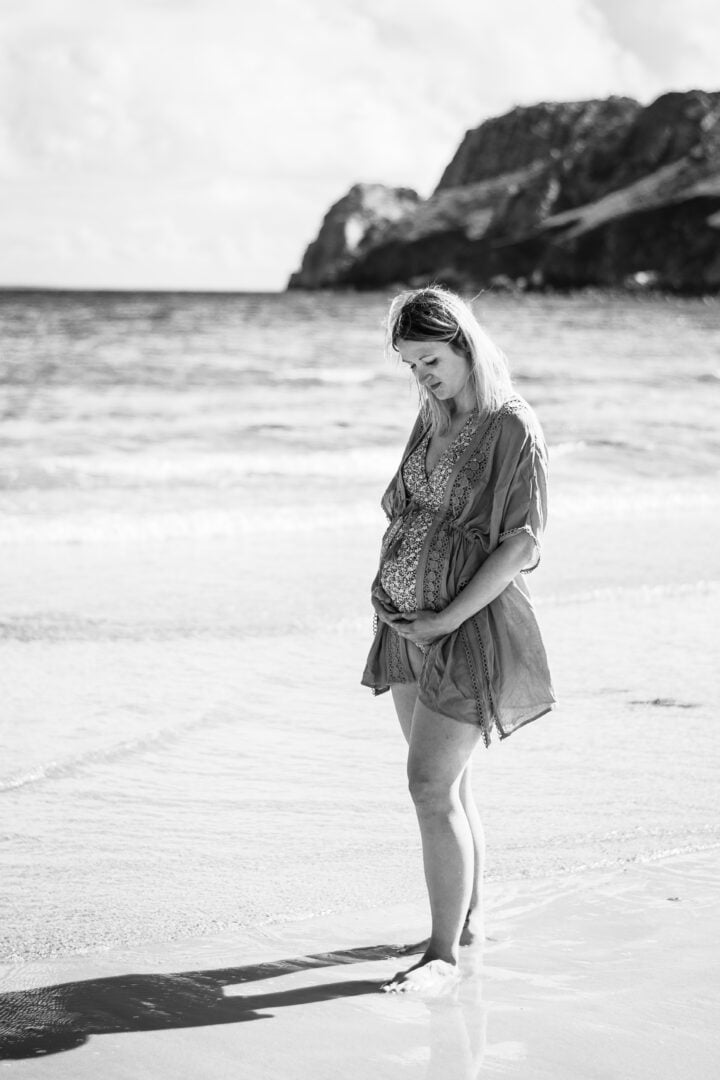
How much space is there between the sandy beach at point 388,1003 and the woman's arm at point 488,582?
84 centimetres

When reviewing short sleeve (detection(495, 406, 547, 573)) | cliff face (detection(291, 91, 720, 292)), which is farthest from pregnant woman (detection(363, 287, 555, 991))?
cliff face (detection(291, 91, 720, 292))

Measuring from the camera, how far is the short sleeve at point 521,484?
8.93ft

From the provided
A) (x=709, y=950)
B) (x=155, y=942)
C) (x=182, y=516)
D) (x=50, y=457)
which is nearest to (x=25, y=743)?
(x=155, y=942)

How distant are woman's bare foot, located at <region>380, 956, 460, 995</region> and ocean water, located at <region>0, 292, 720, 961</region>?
487 mm

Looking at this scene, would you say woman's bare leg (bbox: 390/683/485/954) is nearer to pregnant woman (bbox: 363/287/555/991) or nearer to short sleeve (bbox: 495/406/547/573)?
pregnant woman (bbox: 363/287/555/991)

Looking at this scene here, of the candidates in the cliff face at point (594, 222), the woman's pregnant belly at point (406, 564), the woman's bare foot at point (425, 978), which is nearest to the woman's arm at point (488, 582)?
the woman's pregnant belly at point (406, 564)

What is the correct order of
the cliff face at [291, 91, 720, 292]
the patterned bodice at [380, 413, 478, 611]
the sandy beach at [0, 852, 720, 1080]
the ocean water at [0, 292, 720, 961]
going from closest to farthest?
the sandy beach at [0, 852, 720, 1080] < the patterned bodice at [380, 413, 478, 611] < the ocean water at [0, 292, 720, 961] < the cliff face at [291, 91, 720, 292]

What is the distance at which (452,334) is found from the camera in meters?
2.73

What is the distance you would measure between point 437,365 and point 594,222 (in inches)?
5225

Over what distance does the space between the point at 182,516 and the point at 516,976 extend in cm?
685

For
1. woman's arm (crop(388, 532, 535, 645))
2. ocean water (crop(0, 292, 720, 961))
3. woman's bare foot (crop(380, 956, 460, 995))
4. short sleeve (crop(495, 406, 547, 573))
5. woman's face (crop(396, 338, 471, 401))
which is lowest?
woman's bare foot (crop(380, 956, 460, 995))

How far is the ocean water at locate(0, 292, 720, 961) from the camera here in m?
3.50

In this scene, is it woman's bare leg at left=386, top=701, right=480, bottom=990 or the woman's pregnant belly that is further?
the woman's pregnant belly

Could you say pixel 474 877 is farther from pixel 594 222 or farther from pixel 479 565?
pixel 594 222
